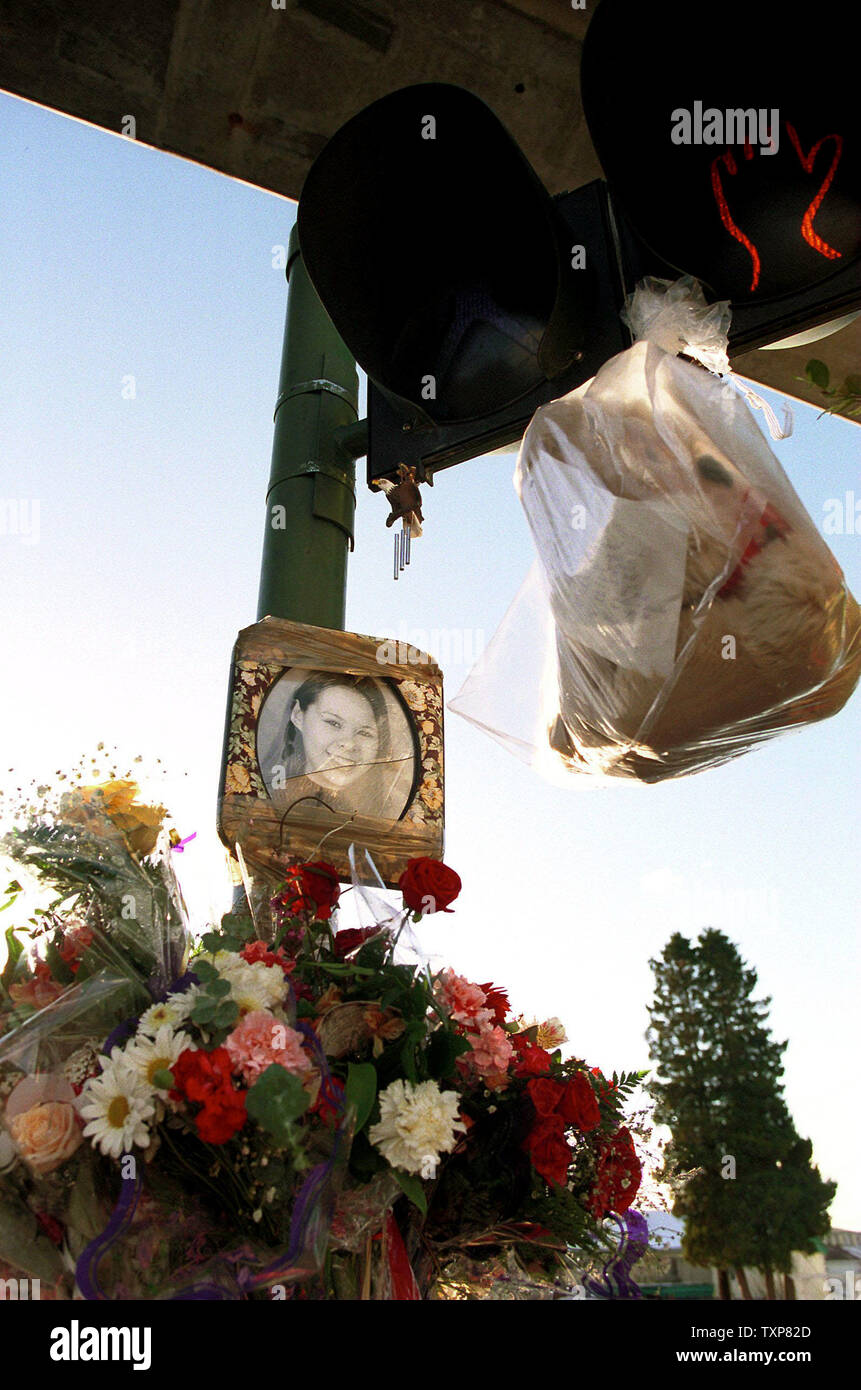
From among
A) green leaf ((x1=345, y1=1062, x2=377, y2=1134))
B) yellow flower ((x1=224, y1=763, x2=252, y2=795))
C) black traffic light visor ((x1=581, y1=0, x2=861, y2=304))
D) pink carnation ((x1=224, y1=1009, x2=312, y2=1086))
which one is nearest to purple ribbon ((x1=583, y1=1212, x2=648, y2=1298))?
green leaf ((x1=345, y1=1062, x2=377, y2=1134))

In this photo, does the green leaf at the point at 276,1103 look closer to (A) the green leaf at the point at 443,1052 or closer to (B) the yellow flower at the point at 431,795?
(A) the green leaf at the point at 443,1052

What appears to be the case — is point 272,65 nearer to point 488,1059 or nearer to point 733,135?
point 733,135

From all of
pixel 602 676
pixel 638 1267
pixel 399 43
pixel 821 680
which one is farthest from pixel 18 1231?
pixel 399 43

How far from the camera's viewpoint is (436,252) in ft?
6.79

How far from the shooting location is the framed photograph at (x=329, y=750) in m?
1.92

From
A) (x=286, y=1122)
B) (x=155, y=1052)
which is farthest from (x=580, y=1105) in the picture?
(x=155, y=1052)

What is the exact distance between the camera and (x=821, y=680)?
1406mm

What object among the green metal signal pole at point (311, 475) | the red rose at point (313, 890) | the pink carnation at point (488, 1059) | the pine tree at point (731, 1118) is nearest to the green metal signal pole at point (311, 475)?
the green metal signal pole at point (311, 475)

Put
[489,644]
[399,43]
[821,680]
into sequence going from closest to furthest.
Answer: [821,680], [489,644], [399,43]

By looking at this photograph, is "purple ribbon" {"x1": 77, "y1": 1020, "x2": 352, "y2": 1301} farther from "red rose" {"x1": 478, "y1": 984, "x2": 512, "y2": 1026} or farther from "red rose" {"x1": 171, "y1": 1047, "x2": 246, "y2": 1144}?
"red rose" {"x1": 478, "y1": 984, "x2": 512, "y2": 1026}

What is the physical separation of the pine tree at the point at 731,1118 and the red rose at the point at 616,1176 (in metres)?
14.8

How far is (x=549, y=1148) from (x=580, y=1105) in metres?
0.08
